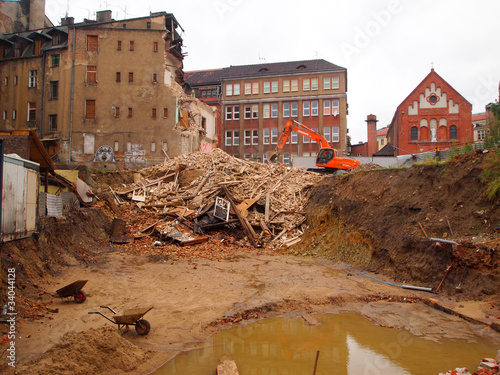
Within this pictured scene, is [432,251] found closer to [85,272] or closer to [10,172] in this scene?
[85,272]

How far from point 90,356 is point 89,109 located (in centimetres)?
3322

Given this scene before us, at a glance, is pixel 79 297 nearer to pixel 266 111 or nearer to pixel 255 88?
pixel 266 111

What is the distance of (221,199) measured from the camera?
18.8 meters

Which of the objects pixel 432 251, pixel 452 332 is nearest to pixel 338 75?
pixel 432 251

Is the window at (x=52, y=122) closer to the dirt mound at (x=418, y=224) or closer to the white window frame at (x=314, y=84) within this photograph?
the dirt mound at (x=418, y=224)

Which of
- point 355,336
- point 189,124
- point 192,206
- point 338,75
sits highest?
point 338,75

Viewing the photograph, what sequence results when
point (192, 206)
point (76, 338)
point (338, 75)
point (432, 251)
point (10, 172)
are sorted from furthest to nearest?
point (338, 75) → point (192, 206) → point (432, 251) → point (10, 172) → point (76, 338)

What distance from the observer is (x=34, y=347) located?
20.6 feet

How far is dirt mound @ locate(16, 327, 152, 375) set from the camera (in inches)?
205

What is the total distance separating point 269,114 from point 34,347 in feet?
144

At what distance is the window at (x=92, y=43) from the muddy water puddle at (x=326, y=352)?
113ft

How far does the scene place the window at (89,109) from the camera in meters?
34.5

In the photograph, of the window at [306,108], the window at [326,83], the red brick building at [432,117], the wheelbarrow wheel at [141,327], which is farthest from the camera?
the window at [306,108]

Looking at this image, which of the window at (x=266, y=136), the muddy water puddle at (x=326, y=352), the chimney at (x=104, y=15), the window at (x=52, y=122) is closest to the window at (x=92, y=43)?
the chimney at (x=104, y=15)
